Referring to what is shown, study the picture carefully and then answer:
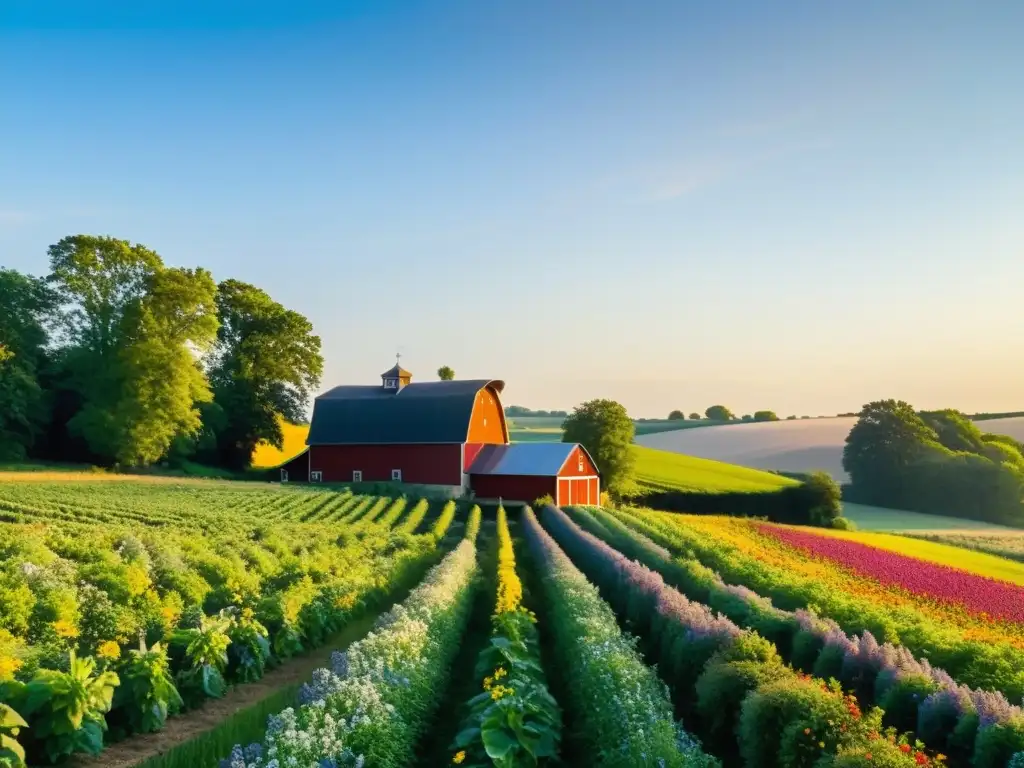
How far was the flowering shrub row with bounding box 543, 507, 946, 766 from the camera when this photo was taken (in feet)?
26.0

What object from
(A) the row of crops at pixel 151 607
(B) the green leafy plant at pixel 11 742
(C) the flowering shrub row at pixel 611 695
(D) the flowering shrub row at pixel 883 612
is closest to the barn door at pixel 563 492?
(D) the flowering shrub row at pixel 883 612

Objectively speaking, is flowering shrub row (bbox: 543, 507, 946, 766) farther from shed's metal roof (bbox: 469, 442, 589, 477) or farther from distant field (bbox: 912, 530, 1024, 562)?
distant field (bbox: 912, 530, 1024, 562)

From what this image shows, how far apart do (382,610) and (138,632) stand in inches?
276

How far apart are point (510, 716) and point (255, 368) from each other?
183 ft

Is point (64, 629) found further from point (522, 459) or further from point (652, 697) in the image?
point (522, 459)

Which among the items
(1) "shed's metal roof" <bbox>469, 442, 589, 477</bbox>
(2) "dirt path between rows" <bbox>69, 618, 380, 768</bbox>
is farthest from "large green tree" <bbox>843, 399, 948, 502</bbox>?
(2) "dirt path between rows" <bbox>69, 618, 380, 768</bbox>

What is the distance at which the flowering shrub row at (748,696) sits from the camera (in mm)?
7918

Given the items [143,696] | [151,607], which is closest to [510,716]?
[143,696]

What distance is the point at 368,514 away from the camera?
37.8m

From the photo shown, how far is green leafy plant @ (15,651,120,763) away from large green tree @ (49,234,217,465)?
1715 inches

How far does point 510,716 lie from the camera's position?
8.95 m

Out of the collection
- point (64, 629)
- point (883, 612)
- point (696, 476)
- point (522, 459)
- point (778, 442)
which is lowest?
point (883, 612)

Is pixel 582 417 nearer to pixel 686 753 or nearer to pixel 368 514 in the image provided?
pixel 368 514

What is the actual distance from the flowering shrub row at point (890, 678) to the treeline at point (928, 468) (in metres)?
61.0
